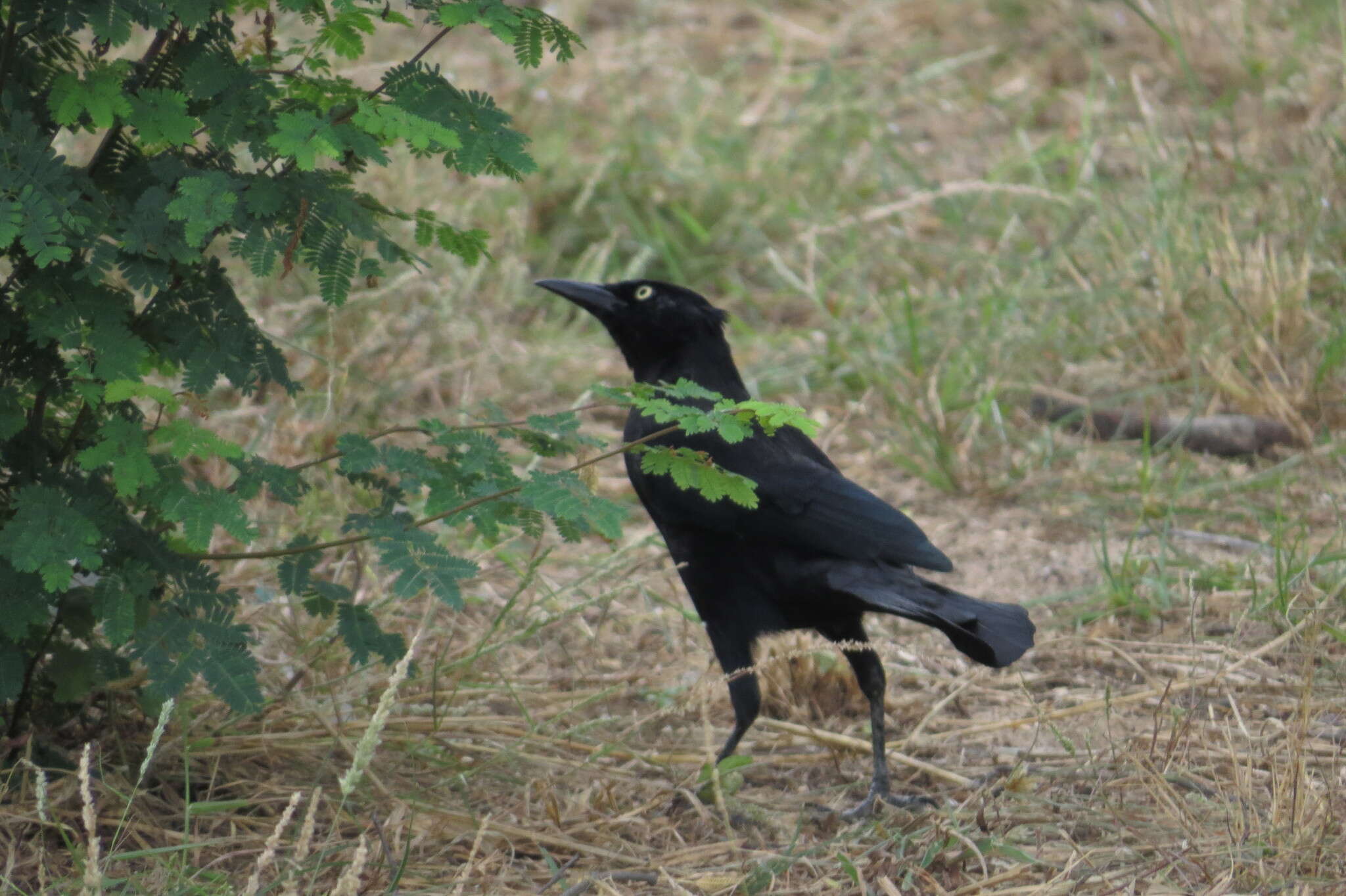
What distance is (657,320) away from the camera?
12.4ft

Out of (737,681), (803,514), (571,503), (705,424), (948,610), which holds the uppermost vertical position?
(705,424)

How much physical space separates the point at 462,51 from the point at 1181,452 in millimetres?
4810

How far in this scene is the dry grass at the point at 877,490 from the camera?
109 inches

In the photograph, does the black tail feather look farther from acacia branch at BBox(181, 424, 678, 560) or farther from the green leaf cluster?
acacia branch at BBox(181, 424, 678, 560)

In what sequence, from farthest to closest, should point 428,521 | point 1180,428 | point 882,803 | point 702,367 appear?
point 1180,428 < point 702,367 < point 882,803 < point 428,521

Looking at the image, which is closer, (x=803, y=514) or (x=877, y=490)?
(x=803, y=514)

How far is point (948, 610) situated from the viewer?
3000 mm

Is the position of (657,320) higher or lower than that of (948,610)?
higher

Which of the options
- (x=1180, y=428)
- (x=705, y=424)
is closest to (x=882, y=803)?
(x=705, y=424)

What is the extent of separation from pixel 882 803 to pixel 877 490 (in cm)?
212

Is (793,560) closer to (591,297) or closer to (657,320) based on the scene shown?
(657,320)

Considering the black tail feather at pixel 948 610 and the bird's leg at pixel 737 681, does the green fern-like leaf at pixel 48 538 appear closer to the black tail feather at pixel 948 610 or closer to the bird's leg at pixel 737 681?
the bird's leg at pixel 737 681

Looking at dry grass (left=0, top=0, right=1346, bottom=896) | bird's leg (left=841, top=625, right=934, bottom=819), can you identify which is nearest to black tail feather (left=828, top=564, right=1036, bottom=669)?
bird's leg (left=841, top=625, right=934, bottom=819)

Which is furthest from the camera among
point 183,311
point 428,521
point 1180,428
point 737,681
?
point 1180,428
